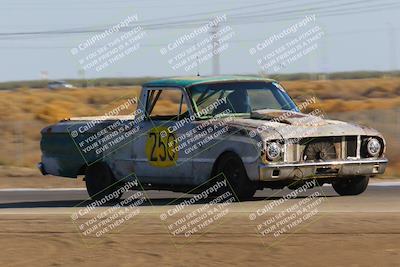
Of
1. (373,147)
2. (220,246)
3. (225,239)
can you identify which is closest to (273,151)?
(373,147)

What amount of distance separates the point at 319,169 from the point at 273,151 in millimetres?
→ 718

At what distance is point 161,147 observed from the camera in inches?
564

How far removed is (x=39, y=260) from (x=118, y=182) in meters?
5.77

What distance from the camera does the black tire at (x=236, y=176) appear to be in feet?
43.6

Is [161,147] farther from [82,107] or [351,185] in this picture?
[82,107]

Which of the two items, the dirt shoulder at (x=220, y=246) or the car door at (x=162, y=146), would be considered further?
the car door at (x=162, y=146)

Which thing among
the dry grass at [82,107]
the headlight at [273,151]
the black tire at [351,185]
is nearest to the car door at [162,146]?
the headlight at [273,151]

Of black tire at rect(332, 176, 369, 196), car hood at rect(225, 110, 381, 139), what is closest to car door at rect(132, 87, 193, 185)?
car hood at rect(225, 110, 381, 139)

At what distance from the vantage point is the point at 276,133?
1305cm

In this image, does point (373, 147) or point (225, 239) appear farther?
point (373, 147)

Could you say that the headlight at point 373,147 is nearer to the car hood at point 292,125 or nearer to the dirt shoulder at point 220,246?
the car hood at point 292,125

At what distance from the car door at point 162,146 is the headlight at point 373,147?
2376 mm

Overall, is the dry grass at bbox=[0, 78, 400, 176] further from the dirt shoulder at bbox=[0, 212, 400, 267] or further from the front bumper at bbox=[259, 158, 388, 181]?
the dirt shoulder at bbox=[0, 212, 400, 267]

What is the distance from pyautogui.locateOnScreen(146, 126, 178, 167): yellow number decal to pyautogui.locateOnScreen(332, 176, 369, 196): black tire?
7.57 ft
